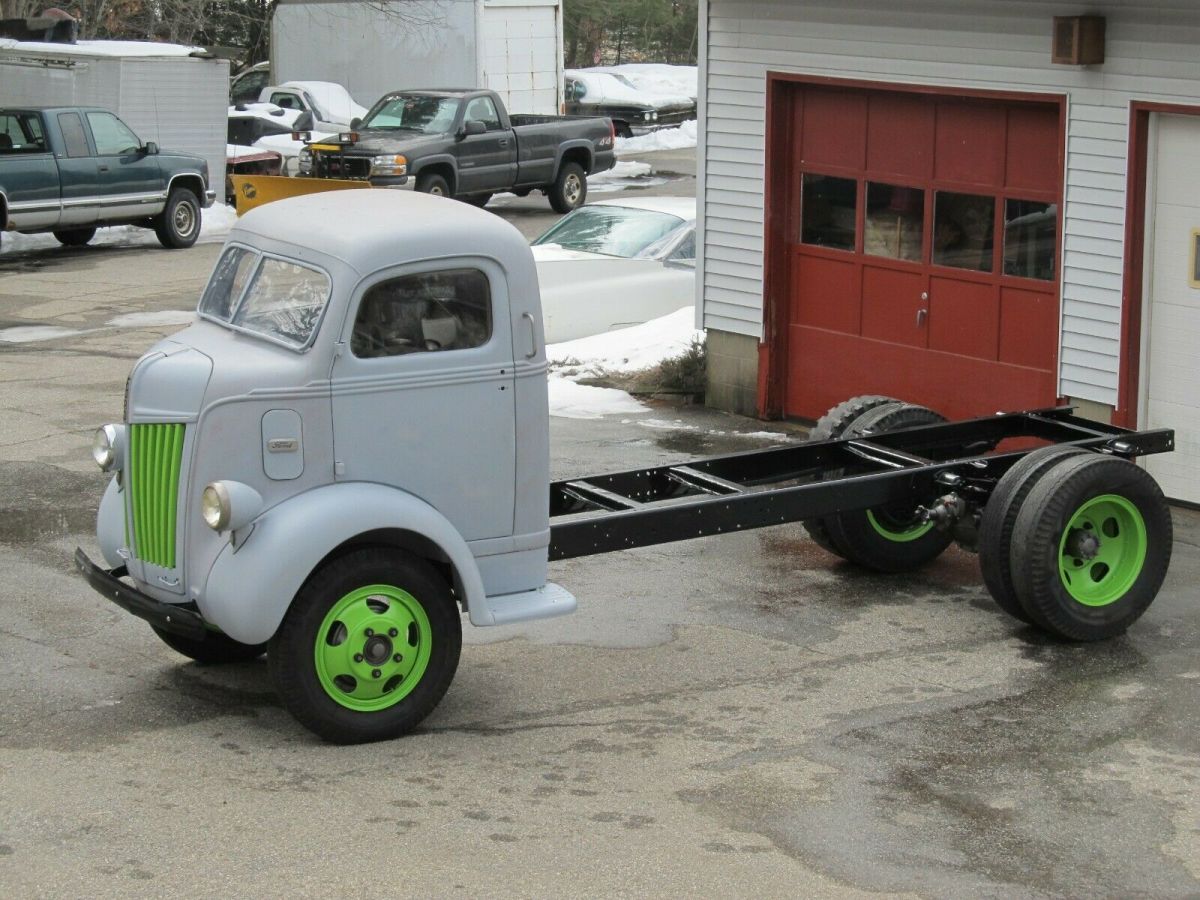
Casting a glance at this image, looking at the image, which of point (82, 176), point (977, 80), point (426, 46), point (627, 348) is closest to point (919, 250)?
point (977, 80)

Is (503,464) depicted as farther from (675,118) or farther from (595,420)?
(675,118)

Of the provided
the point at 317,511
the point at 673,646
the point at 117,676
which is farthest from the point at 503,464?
the point at 117,676

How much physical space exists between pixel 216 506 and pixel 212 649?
1360 mm

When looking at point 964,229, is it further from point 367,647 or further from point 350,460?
point 367,647

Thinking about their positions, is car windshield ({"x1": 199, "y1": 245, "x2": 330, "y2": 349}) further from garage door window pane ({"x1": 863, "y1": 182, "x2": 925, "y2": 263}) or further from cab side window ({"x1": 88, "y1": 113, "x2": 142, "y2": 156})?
cab side window ({"x1": 88, "y1": 113, "x2": 142, "y2": 156})

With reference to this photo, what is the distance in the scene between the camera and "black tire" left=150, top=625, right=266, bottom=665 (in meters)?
7.44

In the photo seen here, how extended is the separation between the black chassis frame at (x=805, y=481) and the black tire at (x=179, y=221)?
→ 50.2 feet

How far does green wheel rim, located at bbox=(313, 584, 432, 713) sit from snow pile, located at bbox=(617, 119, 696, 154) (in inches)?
1229

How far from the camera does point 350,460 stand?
6.64 metres

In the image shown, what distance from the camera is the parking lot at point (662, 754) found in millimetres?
5566

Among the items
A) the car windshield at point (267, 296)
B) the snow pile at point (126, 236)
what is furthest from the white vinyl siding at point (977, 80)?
the snow pile at point (126, 236)

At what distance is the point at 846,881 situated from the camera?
547 centimetres

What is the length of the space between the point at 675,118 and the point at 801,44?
2925 cm

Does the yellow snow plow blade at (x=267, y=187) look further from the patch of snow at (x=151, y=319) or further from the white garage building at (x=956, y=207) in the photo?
the white garage building at (x=956, y=207)
